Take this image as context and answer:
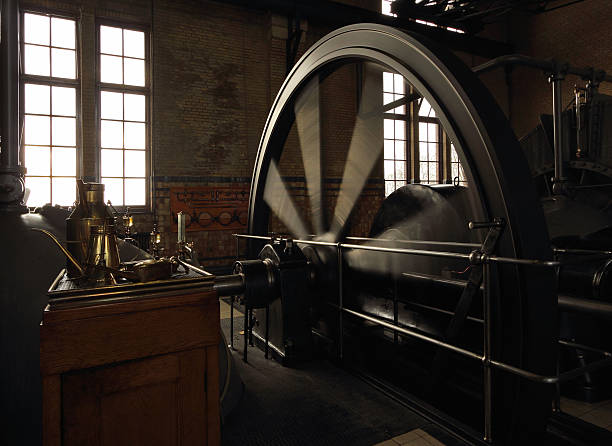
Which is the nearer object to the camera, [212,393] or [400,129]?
[212,393]

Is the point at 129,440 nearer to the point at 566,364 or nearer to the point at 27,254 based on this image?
the point at 27,254

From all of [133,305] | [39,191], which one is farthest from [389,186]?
[133,305]

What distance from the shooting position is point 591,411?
6.54ft

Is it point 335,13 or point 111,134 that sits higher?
point 335,13

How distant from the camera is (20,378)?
3.89 feet

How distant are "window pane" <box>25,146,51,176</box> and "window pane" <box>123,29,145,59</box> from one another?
1.65 metres

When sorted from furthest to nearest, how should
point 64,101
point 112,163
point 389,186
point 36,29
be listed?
point 389,186
point 112,163
point 64,101
point 36,29

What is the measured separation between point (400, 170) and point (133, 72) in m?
4.53

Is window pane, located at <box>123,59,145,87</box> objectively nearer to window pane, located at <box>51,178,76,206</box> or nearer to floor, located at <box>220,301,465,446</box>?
window pane, located at <box>51,178,76,206</box>

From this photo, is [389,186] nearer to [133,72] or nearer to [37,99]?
[133,72]

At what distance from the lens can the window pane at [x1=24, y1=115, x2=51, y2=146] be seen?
16.8 feet

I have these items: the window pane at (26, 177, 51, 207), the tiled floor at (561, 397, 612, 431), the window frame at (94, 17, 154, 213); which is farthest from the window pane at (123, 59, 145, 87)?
the tiled floor at (561, 397, 612, 431)

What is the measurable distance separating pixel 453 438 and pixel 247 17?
606 cm

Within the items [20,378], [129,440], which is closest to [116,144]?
[20,378]
